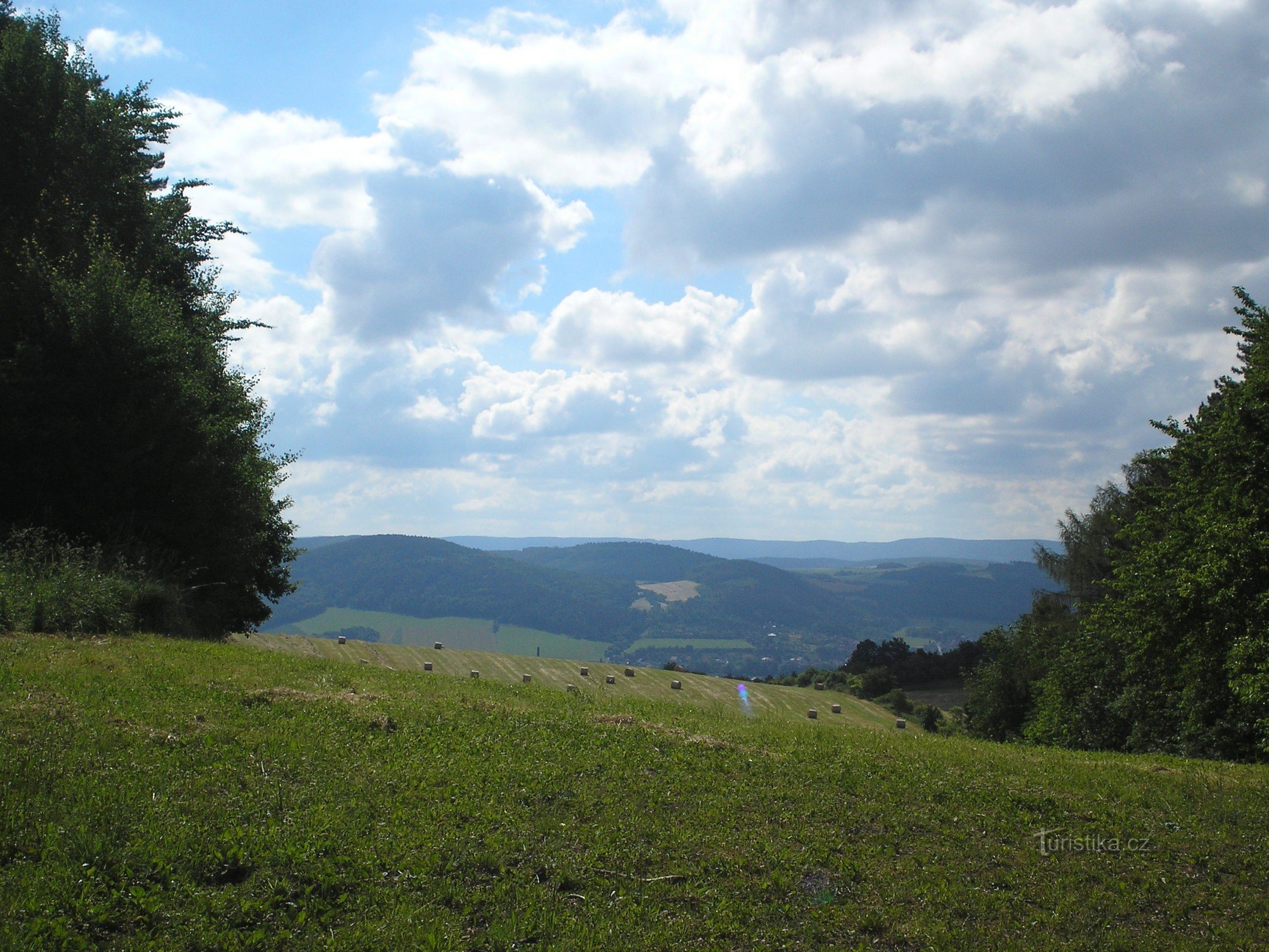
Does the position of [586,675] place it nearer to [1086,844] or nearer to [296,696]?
[296,696]

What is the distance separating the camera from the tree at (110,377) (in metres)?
19.6

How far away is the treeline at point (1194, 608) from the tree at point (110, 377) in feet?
78.2

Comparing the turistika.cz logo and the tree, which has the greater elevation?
the tree

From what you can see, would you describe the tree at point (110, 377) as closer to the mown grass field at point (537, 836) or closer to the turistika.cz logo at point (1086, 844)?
the mown grass field at point (537, 836)

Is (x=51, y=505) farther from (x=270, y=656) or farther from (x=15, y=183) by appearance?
(x=15, y=183)

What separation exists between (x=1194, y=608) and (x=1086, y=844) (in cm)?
1314

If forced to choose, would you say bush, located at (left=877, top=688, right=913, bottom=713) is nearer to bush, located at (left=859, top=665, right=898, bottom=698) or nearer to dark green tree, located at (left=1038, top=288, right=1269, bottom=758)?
bush, located at (left=859, top=665, right=898, bottom=698)

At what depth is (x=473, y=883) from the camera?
21.7 feet

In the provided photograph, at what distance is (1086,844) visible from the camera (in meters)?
8.45

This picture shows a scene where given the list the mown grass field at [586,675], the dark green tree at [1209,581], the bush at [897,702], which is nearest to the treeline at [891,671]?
the bush at [897,702]

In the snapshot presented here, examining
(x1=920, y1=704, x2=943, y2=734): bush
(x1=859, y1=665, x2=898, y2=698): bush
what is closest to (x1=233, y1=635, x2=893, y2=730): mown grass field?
(x1=920, y1=704, x2=943, y2=734): bush

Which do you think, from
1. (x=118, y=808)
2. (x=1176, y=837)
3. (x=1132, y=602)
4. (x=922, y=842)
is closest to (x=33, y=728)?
(x=118, y=808)

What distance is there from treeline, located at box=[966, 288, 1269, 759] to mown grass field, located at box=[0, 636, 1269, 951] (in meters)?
6.45

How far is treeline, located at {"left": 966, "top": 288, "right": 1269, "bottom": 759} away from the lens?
651 inches
